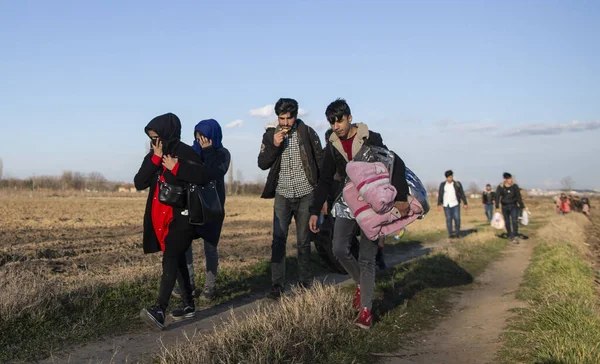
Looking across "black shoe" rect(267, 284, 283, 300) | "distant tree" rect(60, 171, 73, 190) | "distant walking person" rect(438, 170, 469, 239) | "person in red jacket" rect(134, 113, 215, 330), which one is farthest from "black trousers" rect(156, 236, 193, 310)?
"distant tree" rect(60, 171, 73, 190)

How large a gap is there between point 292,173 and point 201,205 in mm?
1556

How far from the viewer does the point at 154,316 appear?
4.95 metres

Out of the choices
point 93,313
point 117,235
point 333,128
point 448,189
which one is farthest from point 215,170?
point 448,189

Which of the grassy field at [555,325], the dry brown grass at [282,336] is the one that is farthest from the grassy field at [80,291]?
the grassy field at [555,325]

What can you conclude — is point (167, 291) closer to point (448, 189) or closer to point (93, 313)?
point (93, 313)

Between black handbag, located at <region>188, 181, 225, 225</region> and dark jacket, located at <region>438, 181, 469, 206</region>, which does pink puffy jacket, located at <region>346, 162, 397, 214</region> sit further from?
dark jacket, located at <region>438, 181, 469, 206</region>

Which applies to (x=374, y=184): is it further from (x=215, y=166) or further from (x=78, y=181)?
(x=78, y=181)

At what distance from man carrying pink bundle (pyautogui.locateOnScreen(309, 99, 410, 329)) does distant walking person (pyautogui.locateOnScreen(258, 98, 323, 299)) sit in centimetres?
86

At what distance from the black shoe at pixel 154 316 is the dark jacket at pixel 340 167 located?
1807 mm

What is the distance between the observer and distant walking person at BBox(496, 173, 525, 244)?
16719 mm

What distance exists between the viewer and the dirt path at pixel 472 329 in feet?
14.8

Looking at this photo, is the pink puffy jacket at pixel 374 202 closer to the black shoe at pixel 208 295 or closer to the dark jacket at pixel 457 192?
the black shoe at pixel 208 295

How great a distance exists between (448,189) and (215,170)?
1266 cm

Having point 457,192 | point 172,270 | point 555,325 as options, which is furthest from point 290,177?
point 457,192
